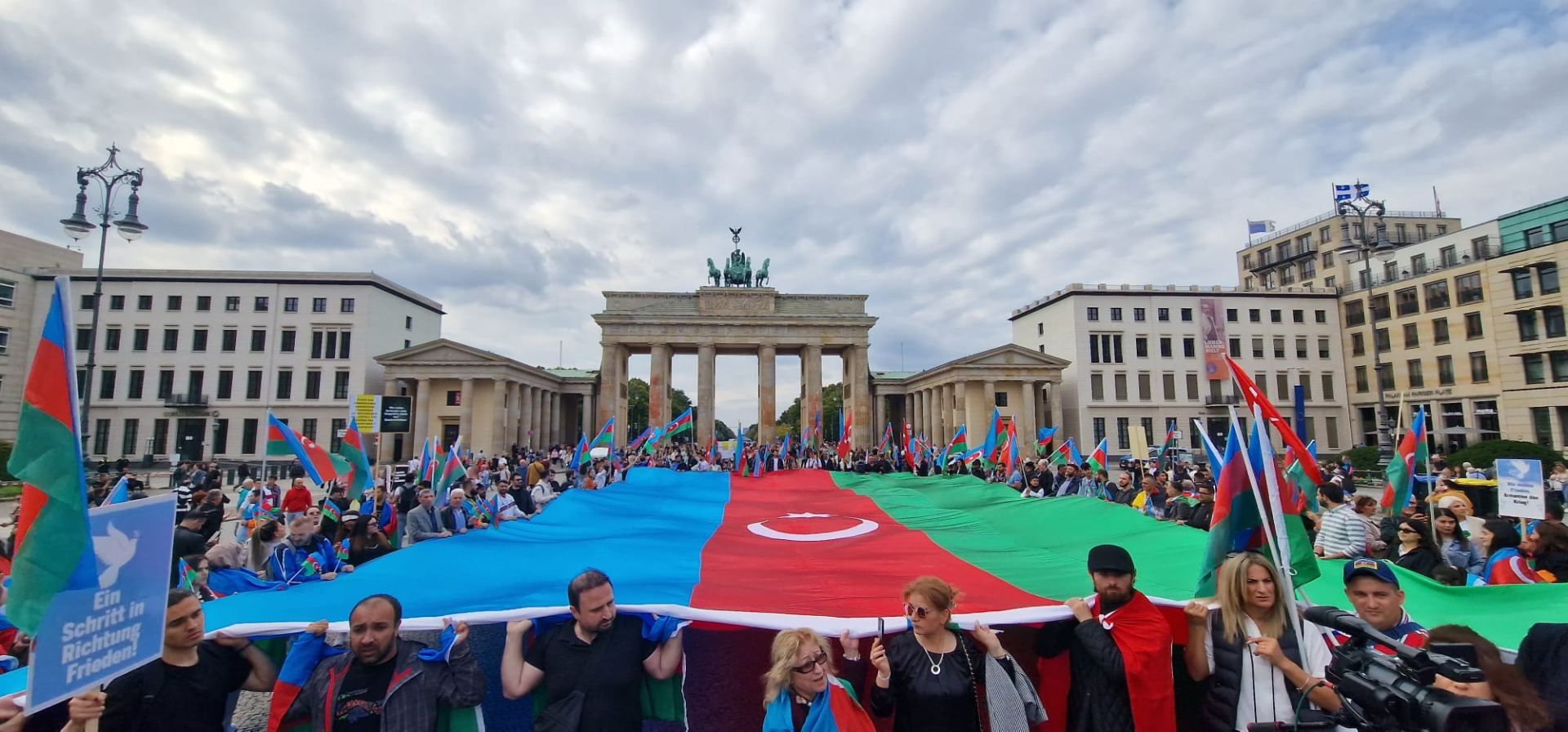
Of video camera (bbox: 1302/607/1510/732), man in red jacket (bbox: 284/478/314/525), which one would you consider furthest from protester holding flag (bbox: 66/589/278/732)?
man in red jacket (bbox: 284/478/314/525)

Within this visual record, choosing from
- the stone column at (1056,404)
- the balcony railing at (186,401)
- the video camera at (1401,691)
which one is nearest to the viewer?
the video camera at (1401,691)

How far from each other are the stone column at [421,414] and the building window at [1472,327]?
7024cm

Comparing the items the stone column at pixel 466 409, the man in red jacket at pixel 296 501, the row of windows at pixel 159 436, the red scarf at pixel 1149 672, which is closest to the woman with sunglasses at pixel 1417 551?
the red scarf at pixel 1149 672

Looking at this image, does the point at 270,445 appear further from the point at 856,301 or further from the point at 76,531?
the point at 856,301

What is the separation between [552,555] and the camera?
589cm

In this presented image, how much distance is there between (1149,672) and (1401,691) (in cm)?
130

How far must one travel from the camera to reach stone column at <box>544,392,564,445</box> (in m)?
58.5

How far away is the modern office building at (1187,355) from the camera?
177 ft

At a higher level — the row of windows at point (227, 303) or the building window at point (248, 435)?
the row of windows at point (227, 303)

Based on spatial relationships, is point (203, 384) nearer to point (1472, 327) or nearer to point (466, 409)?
point (466, 409)

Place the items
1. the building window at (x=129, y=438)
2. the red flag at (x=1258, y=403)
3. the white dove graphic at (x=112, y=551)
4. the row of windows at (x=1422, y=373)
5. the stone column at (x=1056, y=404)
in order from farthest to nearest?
the stone column at (x=1056, y=404)
the building window at (x=129, y=438)
the row of windows at (x=1422, y=373)
the red flag at (x=1258, y=403)
the white dove graphic at (x=112, y=551)

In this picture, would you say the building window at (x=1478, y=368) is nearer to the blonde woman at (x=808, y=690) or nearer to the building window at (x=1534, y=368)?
the building window at (x=1534, y=368)

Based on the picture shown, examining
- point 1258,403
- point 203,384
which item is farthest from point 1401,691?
point 203,384

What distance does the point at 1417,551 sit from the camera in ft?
18.9
